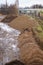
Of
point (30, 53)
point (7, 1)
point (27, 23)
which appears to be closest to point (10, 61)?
point (30, 53)

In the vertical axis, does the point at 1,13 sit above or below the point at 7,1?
below

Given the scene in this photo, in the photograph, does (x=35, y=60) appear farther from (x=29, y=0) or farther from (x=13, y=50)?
(x=29, y=0)

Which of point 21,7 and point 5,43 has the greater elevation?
point 21,7

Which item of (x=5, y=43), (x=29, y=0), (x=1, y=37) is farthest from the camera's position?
(x=29, y=0)

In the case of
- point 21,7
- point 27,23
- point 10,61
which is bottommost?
point 10,61

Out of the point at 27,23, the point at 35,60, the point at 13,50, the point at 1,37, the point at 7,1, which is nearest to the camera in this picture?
the point at 35,60

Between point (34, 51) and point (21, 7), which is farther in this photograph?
point (21, 7)

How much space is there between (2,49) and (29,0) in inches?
70.9

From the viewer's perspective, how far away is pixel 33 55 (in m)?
0.88

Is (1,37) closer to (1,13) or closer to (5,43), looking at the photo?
(5,43)

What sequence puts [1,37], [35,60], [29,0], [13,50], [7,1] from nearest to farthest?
[35,60] < [13,50] < [1,37] < [29,0] < [7,1]

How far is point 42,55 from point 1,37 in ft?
2.12

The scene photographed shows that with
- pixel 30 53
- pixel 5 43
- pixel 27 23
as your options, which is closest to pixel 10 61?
pixel 30 53

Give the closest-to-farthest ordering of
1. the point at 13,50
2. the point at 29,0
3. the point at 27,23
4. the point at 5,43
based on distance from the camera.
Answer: the point at 13,50 → the point at 5,43 → the point at 27,23 → the point at 29,0
